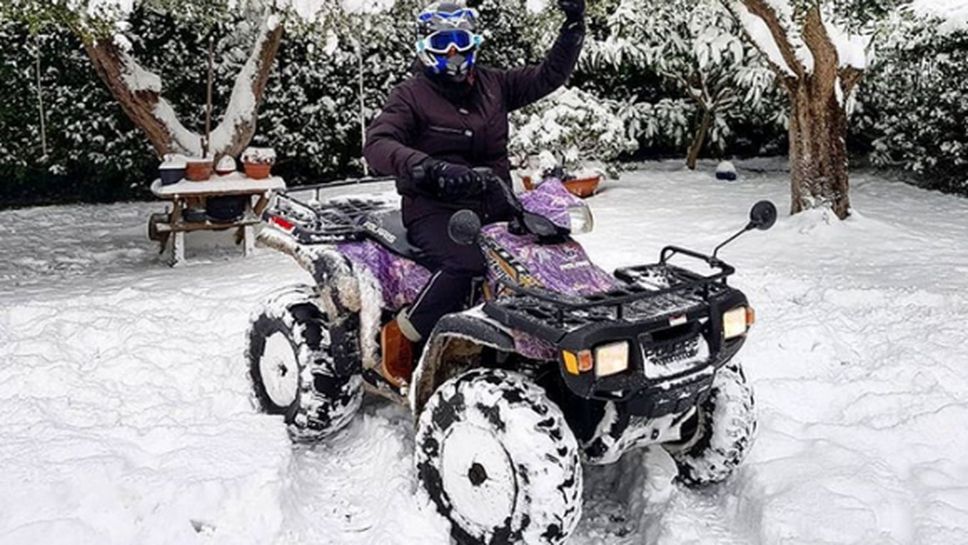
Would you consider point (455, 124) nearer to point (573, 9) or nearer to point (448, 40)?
point (448, 40)

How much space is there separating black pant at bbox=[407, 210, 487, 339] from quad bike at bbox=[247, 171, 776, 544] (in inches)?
3.5

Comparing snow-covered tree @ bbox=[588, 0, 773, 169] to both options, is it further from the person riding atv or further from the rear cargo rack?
the person riding atv

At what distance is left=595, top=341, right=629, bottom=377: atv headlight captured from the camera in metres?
2.74

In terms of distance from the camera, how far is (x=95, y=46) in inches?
302

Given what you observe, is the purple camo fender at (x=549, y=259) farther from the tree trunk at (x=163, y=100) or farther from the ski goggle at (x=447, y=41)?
the tree trunk at (x=163, y=100)

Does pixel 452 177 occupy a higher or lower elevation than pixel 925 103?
lower

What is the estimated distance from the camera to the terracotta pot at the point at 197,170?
297 inches

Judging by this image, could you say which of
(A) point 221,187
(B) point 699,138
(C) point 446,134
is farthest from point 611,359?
(B) point 699,138

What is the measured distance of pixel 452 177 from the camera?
9.98 ft

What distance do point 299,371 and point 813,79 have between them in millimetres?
5455

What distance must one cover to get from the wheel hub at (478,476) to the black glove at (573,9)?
1.72m

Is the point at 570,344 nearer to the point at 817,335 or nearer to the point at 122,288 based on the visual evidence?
the point at 817,335

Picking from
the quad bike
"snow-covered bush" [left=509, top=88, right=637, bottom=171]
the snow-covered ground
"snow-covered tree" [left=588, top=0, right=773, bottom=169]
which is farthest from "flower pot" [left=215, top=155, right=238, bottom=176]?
"snow-covered tree" [left=588, top=0, right=773, bottom=169]

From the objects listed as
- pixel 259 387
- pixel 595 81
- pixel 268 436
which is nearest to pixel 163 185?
pixel 259 387
